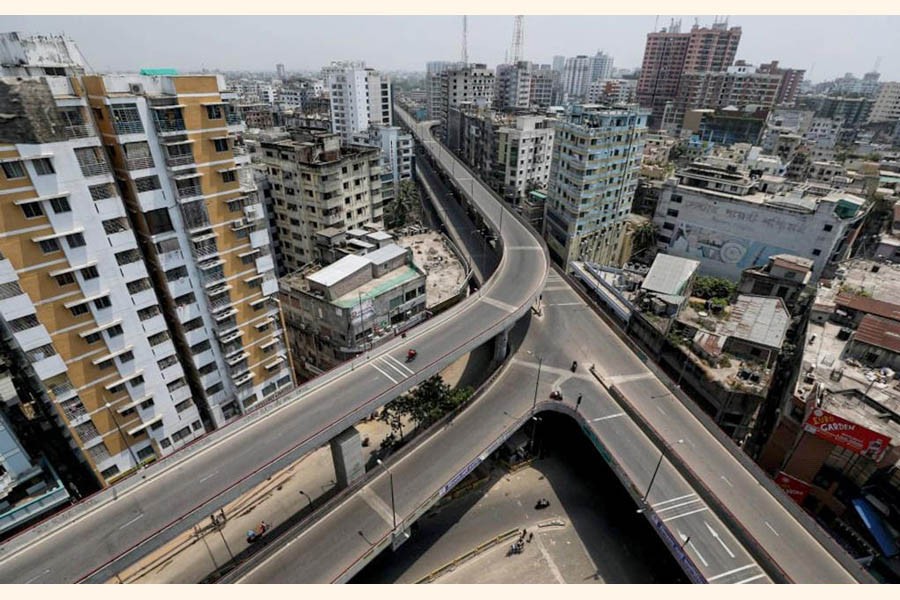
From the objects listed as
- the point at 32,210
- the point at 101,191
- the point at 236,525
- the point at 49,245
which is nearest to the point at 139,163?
the point at 101,191

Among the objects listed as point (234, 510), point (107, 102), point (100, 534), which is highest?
point (107, 102)

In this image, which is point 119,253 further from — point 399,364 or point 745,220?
point 745,220

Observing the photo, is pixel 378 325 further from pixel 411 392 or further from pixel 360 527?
pixel 360 527

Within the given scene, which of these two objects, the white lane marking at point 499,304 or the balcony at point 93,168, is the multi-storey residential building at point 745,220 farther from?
the balcony at point 93,168

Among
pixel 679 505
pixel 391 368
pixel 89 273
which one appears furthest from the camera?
pixel 391 368

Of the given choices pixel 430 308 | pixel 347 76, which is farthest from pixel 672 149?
pixel 430 308
